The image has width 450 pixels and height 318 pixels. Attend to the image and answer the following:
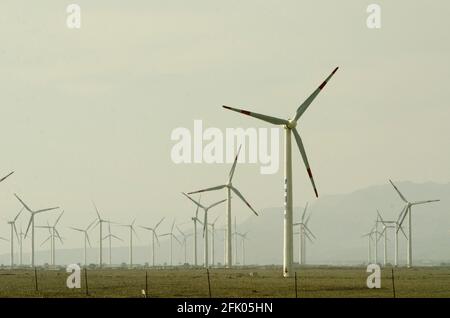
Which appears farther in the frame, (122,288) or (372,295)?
(122,288)

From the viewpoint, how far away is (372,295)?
217ft
